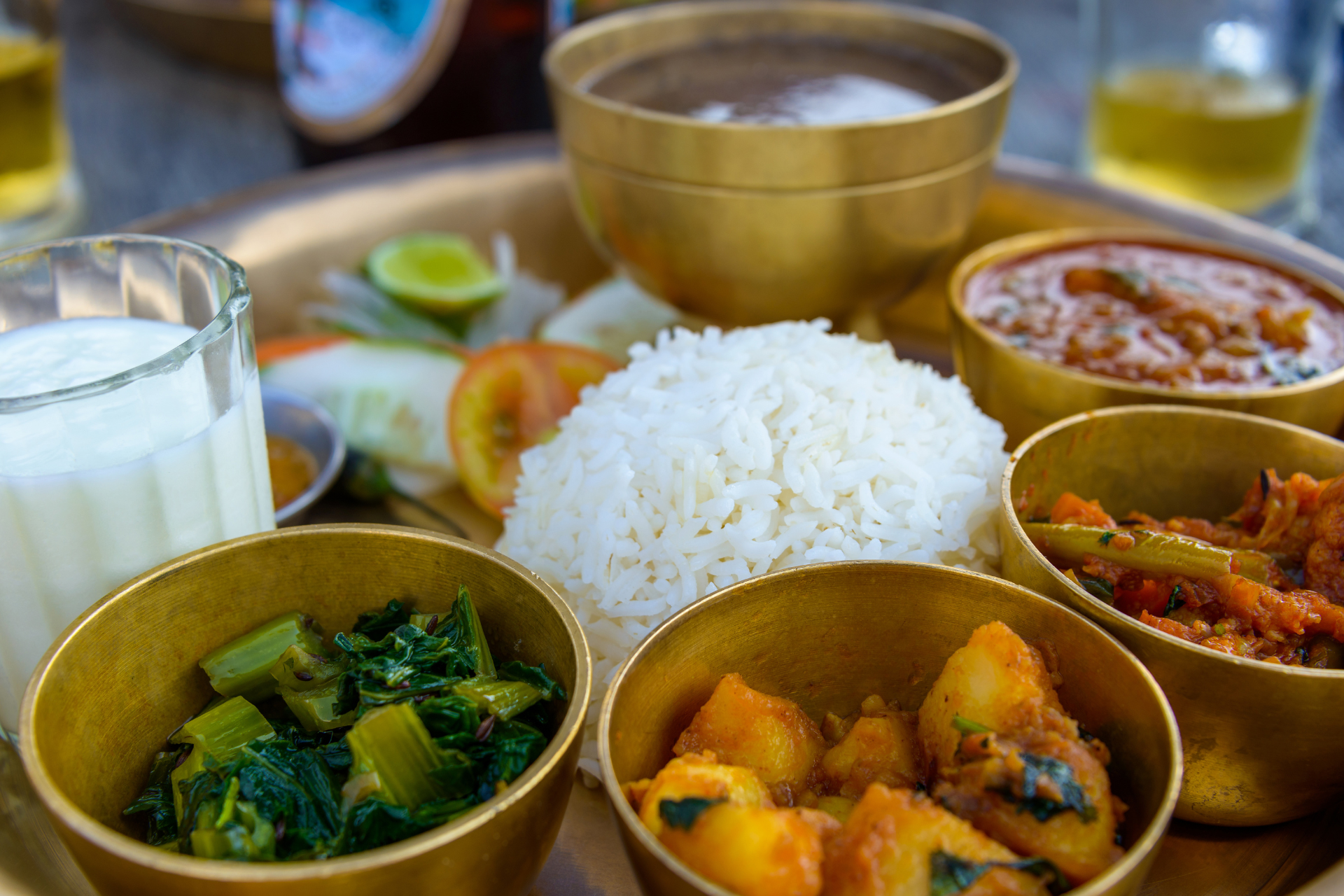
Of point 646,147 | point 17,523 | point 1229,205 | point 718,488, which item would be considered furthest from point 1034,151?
point 17,523

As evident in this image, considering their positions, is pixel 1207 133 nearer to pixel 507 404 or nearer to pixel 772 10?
pixel 772 10

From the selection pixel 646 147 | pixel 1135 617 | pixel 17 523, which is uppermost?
pixel 646 147

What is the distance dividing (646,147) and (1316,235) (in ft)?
6.74

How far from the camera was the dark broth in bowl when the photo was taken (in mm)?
1809

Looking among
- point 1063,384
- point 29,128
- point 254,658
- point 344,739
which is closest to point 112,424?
point 254,658

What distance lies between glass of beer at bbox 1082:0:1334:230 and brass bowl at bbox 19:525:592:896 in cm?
220

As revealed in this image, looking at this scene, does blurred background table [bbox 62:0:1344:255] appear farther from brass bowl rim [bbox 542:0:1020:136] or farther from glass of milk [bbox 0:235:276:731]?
glass of milk [bbox 0:235:276:731]

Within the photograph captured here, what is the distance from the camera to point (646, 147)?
1724 mm

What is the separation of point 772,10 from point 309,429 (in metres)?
1.21

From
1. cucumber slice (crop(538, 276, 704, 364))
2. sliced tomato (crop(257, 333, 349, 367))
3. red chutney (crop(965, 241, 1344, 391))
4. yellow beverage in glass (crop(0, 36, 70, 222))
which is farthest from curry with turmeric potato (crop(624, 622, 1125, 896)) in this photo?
yellow beverage in glass (crop(0, 36, 70, 222))

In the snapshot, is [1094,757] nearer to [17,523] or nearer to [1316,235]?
[17,523]

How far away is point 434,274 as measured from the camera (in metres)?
2.32

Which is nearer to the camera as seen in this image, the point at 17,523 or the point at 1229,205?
the point at 17,523

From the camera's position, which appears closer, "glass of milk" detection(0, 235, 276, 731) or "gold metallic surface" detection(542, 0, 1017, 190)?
"glass of milk" detection(0, 235, 276, 731)
